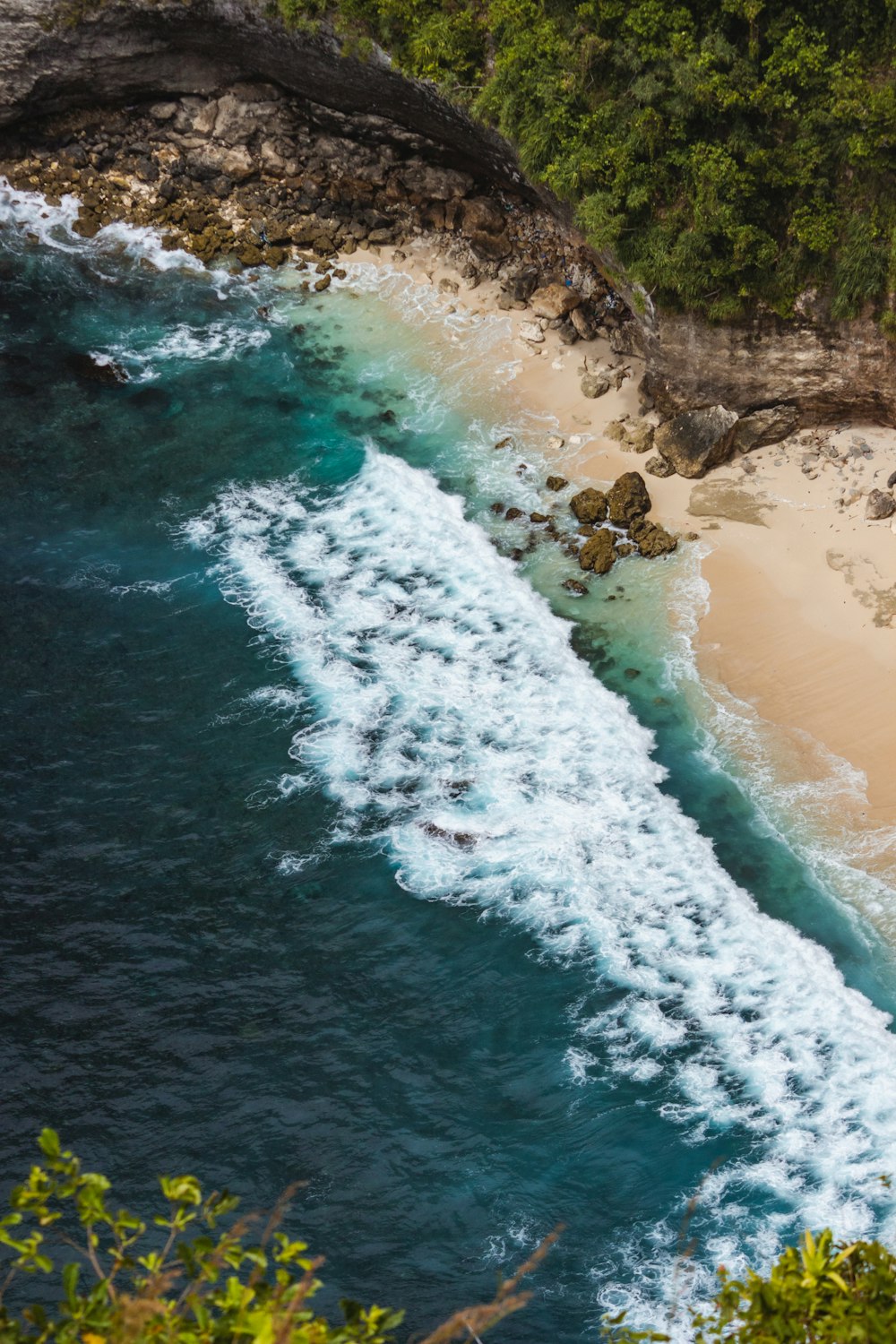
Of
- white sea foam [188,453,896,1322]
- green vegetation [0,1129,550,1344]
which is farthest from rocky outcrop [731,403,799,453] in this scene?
green vegetation [0,1129,550,1344]

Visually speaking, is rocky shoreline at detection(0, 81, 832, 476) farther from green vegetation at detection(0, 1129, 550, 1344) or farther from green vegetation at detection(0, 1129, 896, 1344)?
green vegetation at detection(0, 1129, 550, 1344)

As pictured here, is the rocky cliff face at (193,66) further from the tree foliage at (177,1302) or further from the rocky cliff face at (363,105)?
the tree foliage at (177,1302)

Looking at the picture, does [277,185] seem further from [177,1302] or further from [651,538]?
[177,1302]

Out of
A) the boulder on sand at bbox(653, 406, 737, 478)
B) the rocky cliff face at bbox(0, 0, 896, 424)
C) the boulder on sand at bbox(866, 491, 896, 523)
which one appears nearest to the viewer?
the boulder on sand at bbox(866, 491, 896, 523)

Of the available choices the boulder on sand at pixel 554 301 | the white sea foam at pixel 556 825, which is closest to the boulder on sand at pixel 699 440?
the white sea foam at pixel 556 825

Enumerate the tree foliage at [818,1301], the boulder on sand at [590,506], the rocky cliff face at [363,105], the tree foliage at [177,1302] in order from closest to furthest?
the tree foliage at [177,1302]
the tree foliage at [818,1301]
the rocky cliff face at [363,105]
the boulder on sand at [590,506]

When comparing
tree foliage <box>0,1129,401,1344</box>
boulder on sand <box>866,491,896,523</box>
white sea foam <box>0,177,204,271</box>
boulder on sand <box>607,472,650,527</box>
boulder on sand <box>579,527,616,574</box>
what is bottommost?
white sea foam <box>0,177,204,271</box>
